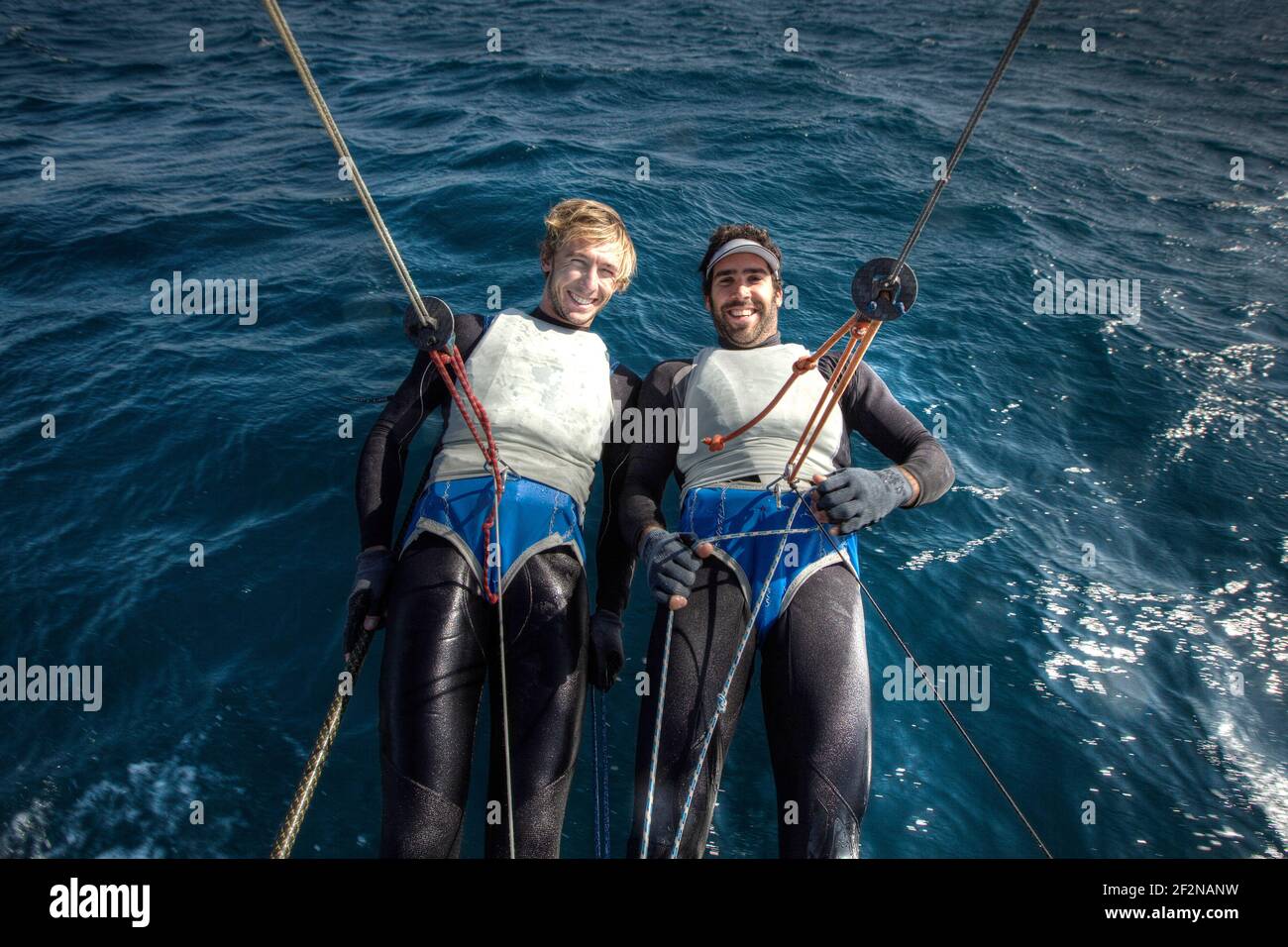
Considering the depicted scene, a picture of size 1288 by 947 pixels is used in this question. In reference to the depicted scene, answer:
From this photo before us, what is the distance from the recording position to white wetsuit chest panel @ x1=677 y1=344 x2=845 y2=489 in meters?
3.84

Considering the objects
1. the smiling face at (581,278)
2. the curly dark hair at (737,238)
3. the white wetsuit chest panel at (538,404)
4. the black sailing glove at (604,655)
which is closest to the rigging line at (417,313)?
the white wetsuit chest panel at (538,404)

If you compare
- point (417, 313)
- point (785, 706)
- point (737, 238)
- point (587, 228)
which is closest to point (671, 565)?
point (785, 706)

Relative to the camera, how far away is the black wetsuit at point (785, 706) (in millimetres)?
2801

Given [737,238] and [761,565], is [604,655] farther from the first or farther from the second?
[737,238]

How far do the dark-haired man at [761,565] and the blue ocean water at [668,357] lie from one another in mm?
822

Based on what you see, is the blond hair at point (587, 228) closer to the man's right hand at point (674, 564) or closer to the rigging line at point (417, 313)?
the rigging line at point (417, 313)

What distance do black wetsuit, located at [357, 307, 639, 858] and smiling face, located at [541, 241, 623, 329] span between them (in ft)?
5.30

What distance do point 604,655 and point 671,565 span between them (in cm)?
61

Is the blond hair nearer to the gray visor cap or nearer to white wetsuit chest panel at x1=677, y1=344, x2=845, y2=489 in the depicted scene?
the gray visor cap

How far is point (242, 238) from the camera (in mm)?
7789

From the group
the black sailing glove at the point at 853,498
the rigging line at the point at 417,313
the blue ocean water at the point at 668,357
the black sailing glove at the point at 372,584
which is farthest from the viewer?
the blue ocean water at the point at 668,357

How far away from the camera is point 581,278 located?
4.30m

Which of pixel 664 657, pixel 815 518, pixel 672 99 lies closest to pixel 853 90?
pixel 672 99

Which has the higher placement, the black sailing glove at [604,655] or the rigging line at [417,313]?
the rigging line at [417,313]
